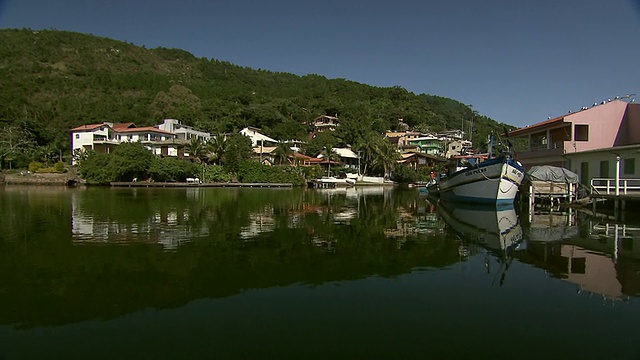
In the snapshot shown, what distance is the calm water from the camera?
17.5ft

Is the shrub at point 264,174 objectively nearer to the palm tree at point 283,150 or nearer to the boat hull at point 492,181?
the palm tree at point 283,150

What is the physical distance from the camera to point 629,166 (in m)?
22.7

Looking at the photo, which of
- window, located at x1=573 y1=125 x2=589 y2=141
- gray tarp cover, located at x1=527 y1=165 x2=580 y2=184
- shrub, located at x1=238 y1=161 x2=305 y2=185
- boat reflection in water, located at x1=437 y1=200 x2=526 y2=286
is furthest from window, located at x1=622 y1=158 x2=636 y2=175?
shrub, located at x1=238 y1=161 x2=305 y2=185

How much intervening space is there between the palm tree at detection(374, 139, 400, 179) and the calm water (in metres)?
50.5

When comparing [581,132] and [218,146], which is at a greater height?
[218,146]

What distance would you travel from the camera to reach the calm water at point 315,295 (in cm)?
534

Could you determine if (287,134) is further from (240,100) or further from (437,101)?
(437,101)

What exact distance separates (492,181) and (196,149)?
4552cm

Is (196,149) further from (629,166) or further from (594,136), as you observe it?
(629,166)

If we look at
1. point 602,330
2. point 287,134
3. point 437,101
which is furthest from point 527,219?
point 437,101

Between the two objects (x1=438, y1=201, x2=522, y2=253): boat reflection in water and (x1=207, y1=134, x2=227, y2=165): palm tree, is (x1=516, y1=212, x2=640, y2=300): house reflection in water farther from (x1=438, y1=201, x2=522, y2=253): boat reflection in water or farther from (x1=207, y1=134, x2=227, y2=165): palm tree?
(x1=207, y1=134, x2=227, y2=165): palm tree

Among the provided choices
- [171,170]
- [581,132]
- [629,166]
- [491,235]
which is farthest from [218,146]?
[491,235]

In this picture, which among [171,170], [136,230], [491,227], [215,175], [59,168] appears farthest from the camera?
[215,175]

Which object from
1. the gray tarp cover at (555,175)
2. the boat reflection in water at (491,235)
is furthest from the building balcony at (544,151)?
the boat reflection in water at (491,235)
